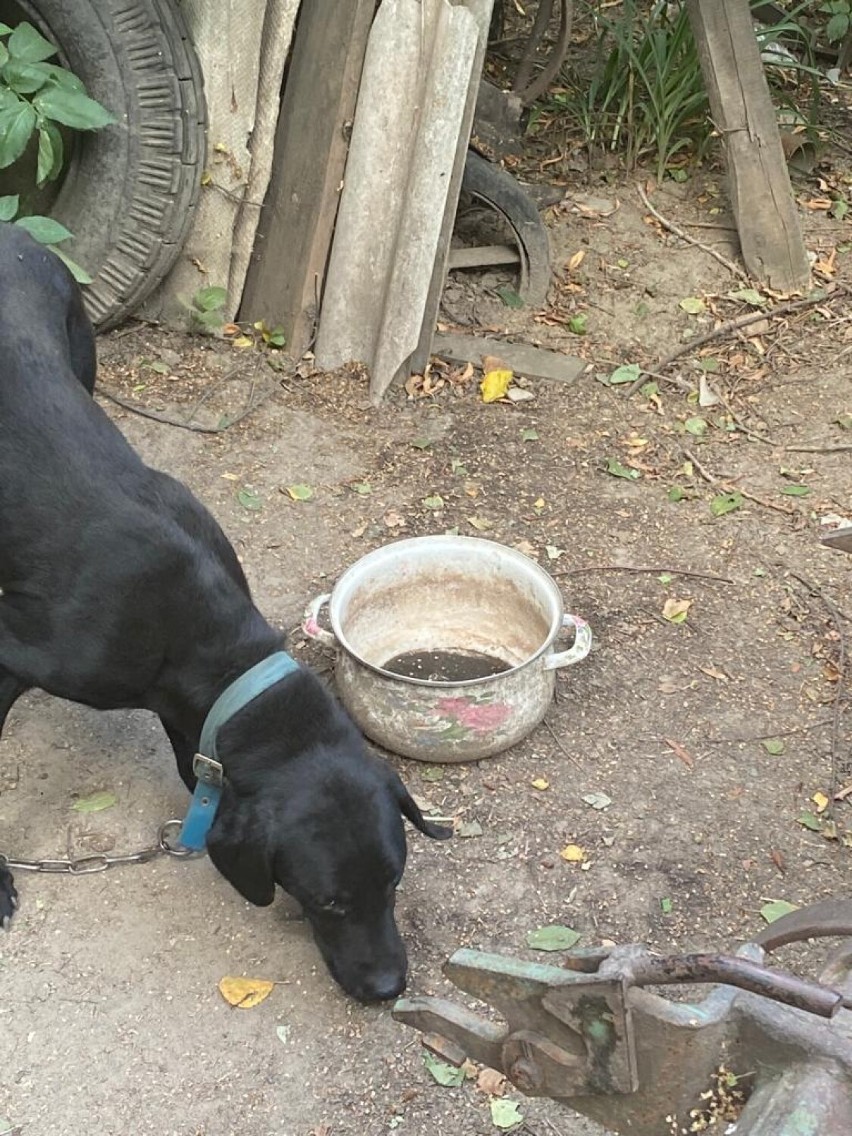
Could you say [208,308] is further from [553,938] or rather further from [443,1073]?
[443,1073]

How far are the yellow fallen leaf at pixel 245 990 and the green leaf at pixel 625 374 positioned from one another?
10.00 ft

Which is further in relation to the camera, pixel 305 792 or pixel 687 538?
pixel 687 538

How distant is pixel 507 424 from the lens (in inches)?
192

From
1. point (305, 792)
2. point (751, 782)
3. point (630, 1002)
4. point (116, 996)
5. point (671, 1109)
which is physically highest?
point (630, 1002)

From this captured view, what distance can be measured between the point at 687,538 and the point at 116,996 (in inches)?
97.1

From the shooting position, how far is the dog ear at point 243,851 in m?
2.56

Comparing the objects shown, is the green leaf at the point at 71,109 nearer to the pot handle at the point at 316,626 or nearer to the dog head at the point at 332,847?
the pot handle at the point at 316,626

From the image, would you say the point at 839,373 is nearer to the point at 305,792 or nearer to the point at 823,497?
the point at 823,497

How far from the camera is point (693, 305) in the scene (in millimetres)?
5406

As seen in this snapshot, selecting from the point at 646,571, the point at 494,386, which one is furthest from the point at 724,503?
the point at 494,386

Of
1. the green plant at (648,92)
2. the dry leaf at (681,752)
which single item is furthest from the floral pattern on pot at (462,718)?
the green plant at (648,92)

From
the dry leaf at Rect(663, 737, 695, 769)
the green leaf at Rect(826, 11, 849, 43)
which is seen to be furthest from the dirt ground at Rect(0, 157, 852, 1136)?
the green leaf at Rect(826, 11, 849, 43)

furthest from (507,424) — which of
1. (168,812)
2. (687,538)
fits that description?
(168,812)

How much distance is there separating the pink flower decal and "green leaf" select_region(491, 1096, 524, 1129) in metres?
0.98
